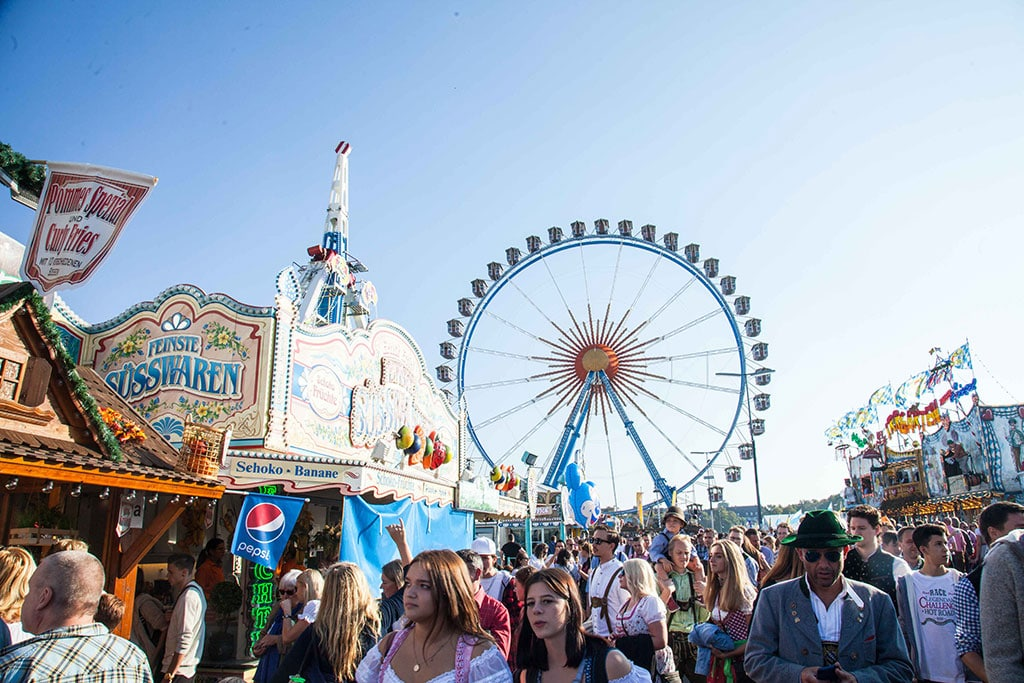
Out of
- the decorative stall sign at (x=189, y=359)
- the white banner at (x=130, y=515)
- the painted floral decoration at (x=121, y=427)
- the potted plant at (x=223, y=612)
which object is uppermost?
the decorative stall sign at (x=189, y=359)

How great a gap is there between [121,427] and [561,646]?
20.3ft

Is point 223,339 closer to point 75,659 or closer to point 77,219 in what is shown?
point 77,219

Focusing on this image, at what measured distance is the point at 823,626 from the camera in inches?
106

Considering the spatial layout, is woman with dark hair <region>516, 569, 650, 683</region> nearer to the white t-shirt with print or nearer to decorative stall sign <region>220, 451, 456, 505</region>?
the white t-shirt with print

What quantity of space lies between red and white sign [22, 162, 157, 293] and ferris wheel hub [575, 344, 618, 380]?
21697mm

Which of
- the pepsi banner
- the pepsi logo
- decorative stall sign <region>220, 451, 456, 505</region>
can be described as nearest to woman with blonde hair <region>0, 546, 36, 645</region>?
the pepsi banner

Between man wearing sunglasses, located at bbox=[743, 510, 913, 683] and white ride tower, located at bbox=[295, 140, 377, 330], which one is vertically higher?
white ride tower, located at bbox=[295, 140, 377, 330]

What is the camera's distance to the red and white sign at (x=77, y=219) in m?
6.59

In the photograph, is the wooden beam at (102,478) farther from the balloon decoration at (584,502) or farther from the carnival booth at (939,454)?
the carnival booth at (939,454)

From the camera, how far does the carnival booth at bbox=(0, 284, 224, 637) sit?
5598mm

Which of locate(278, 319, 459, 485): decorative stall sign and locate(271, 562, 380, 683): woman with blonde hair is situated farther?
locate(278, 319, 459, 485): decorative stall sign

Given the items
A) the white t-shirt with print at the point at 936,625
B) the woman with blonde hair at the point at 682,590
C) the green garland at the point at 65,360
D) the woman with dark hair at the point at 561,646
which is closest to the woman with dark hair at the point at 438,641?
the woman with dark hair at the point at 561,646

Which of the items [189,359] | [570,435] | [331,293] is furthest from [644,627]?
[570,435]

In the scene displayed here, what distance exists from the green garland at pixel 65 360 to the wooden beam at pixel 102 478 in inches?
9.7
